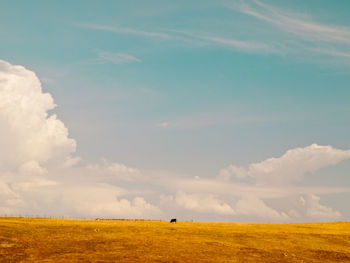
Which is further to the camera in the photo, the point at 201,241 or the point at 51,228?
the point at 51,228

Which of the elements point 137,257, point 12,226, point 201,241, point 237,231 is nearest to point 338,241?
point 237,231

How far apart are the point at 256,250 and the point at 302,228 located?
19.3 m

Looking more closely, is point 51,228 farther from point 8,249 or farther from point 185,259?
point 185,259

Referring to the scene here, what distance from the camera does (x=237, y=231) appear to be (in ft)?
174

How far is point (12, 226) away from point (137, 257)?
58.7 ft

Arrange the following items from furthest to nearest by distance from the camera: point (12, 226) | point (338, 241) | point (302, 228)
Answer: point (302, 228), point (338, 241), point (12, 226)

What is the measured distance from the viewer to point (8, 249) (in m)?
39.6

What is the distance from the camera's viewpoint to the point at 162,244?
42969 mm

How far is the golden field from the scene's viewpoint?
3875 centimetres

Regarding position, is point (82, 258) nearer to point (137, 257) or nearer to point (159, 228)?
point (137, 257)

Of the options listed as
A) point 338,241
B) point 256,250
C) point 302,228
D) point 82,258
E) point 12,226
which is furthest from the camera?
point 302,228

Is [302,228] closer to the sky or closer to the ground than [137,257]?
closer to the sky

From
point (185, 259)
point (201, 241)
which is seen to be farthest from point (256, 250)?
point (185, 259)

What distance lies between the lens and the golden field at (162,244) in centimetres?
3875
